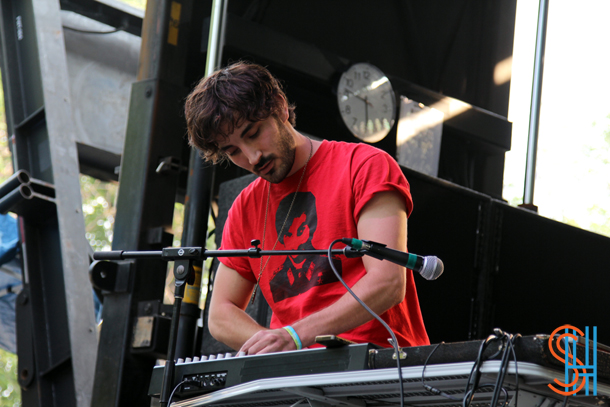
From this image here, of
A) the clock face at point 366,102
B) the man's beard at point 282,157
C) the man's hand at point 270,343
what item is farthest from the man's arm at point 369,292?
the clock face at point 366,102

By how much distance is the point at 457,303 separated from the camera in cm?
313

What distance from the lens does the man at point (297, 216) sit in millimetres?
1869

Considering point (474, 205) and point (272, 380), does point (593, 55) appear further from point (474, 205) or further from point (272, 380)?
point (272, 380)

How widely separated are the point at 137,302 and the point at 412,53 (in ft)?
7.84

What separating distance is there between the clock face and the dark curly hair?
1.54 metres

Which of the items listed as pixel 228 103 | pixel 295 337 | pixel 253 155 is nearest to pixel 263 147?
pixel 253 155

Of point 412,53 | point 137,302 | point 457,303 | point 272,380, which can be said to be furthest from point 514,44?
point 272,380

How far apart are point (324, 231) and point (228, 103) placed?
1.49 feet

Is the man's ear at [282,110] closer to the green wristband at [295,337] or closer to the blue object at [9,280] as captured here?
the green wristband at [295,337]

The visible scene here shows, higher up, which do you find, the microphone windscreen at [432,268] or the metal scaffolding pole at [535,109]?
the metal scaffolding pole at [535,109]

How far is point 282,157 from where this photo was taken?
213 cm

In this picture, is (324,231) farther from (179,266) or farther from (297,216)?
(179,266)

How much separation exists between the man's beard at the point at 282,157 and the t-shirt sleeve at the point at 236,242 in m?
0.21

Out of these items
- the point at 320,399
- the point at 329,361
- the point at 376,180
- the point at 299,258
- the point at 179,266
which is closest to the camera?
the point at 329,361
